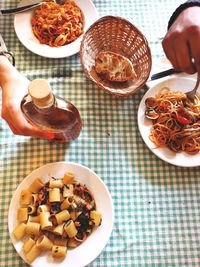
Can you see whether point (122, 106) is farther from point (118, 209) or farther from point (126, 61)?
point (118, 209)

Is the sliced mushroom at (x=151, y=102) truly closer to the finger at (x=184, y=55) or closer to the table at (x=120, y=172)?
the table at (x=120, y=172)

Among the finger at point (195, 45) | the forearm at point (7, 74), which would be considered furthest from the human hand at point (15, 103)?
the finger at point (195, 45)

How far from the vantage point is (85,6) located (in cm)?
132

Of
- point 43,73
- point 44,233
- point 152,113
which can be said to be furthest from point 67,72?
point 44,233

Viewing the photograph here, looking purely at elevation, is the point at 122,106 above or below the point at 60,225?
above

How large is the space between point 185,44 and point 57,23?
1.63 feet

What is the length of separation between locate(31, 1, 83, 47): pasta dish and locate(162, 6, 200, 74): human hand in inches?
14.7

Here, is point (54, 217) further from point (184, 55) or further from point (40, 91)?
point (184, 55)

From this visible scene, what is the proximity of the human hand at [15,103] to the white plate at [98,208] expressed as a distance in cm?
12

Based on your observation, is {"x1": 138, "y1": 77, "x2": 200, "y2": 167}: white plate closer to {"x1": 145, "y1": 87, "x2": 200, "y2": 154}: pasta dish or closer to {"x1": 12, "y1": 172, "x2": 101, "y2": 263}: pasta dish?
{"x1": 145, "y1": 87, "x2": 200, "y2": 154}: pasta dish

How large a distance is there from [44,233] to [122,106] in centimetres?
49

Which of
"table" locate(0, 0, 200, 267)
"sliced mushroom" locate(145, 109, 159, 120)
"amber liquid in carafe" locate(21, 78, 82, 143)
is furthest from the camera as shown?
"sliced mushroom" locate(145, 109, 159, 120)

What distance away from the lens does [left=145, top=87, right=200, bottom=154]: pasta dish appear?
3.74ft

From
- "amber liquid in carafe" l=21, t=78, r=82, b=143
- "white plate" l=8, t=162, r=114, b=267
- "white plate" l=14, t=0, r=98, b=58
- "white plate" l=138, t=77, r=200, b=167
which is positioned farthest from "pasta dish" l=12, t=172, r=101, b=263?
"white plate" l=14, t=0, r=98, b=58
